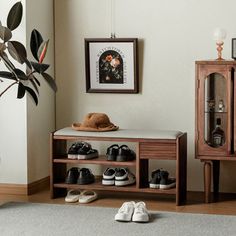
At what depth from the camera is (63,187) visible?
17.4 feet

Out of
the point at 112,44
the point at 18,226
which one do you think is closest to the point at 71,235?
the point at 18,226

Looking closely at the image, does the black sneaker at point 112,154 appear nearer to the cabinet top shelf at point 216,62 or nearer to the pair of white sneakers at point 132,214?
the pair of white sneakers at point 132,214

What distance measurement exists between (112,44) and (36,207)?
1.58 meters

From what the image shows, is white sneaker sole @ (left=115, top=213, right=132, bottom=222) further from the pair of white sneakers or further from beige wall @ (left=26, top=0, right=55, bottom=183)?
beige wall @ (left=26, top=0, right=55, bottom=183)

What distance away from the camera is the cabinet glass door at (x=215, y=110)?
16.7 feet

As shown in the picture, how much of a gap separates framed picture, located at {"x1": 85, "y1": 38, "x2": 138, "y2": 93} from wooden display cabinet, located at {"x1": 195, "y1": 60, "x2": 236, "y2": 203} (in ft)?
2.35

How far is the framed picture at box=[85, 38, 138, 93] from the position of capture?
559cm

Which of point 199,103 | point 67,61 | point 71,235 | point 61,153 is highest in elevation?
point 67,61

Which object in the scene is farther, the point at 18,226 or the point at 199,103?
the point at 199,103

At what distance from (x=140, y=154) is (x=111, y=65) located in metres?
0.96

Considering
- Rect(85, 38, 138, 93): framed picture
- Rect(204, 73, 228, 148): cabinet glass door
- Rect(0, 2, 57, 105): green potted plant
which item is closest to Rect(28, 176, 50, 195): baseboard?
Rect(85, 38, 138, 93): framed picture

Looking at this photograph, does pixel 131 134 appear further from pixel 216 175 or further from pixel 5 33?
pixel 5 33

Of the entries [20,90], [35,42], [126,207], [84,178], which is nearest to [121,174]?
[84,178]

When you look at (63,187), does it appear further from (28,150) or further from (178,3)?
(178,3)
